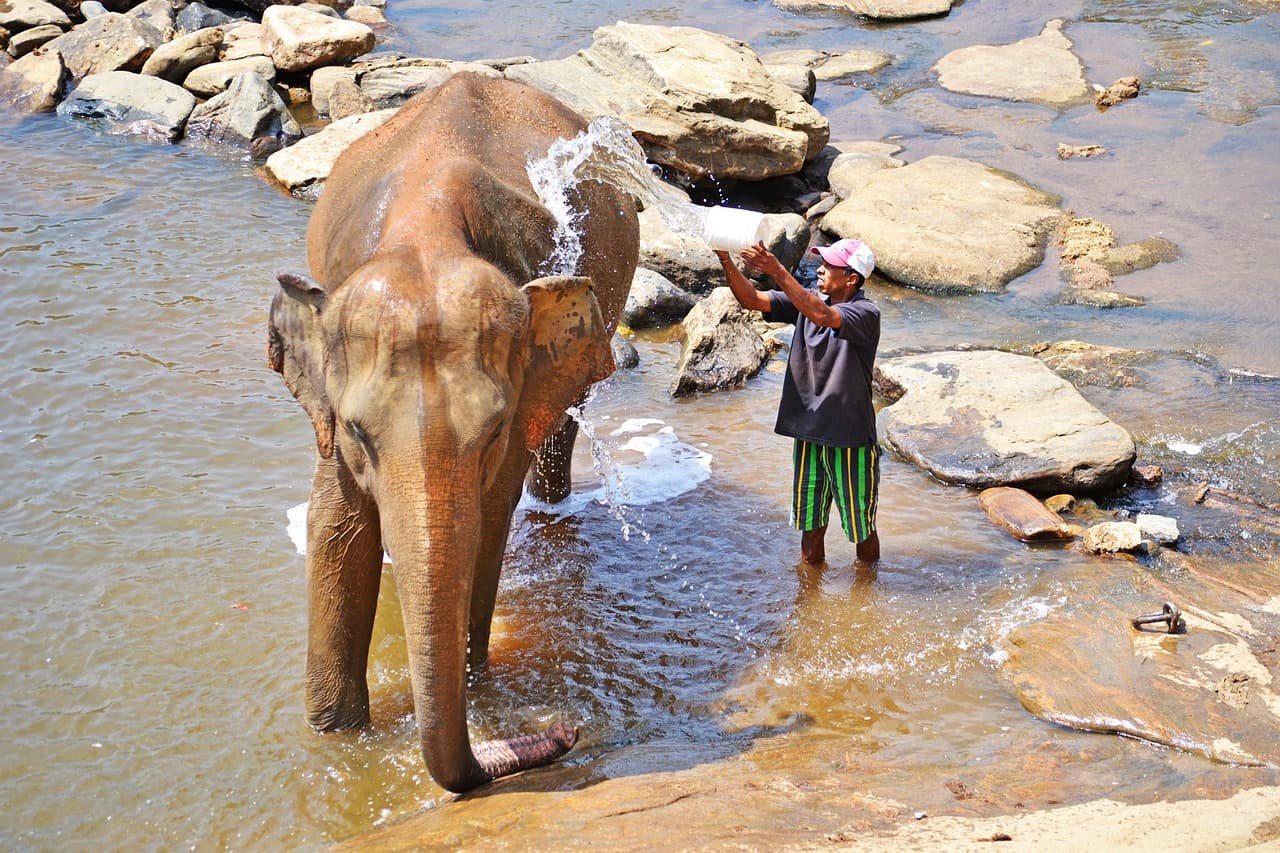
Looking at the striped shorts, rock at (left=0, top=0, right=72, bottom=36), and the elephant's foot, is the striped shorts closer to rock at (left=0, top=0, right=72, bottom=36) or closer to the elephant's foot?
the elephant's foot

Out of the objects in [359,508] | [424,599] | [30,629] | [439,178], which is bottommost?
[30,629]

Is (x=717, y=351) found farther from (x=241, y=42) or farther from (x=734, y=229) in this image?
(x=241, y=42)

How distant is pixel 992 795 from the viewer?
10.1ft

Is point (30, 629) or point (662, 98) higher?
point (662, 98)

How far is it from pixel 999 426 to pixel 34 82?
9867 mm

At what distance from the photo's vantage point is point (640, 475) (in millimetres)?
5809

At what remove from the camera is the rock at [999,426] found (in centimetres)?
532

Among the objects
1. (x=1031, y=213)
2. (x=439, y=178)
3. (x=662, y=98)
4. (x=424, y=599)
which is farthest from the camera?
(x=662, y=98)

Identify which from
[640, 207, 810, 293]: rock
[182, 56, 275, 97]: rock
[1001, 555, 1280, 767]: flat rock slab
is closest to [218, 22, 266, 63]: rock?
[182, 56, 275, 97]: rock

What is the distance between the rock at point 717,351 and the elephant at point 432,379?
229 centimetres

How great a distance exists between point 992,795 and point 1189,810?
0.45 metres

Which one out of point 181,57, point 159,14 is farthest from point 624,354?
point 159,14

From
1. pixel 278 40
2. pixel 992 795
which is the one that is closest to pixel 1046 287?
pixel 992 795

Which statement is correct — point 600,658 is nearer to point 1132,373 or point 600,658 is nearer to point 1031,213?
point 1132,373
